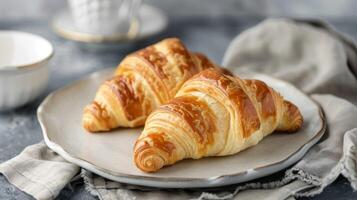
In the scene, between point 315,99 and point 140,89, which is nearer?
point 140,89

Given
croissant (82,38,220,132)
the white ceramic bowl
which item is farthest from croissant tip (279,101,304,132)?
the white ceramic bowl

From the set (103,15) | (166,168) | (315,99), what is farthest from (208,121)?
(103,15)

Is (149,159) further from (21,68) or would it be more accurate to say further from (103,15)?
(103,15)

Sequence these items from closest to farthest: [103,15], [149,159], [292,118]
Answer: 1. [149,159]
2. [292,118]
3. [103,15]

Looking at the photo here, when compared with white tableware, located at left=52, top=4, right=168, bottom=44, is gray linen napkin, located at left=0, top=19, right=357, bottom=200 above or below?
above

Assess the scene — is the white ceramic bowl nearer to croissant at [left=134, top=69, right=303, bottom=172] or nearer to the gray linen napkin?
the gray linen napkin
